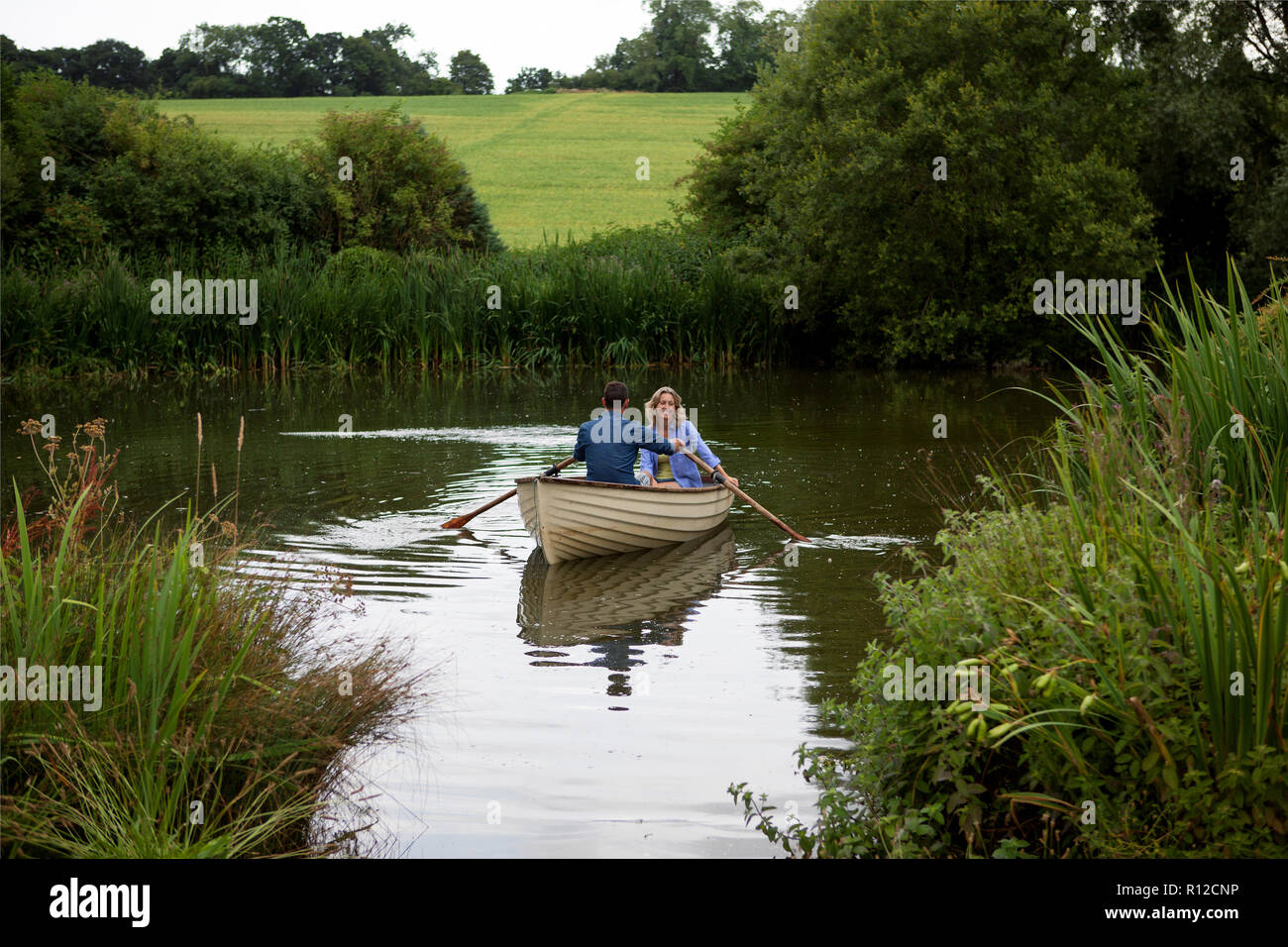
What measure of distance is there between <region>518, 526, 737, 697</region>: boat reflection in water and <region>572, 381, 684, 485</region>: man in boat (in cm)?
77

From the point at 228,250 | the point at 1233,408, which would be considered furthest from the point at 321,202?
the point at 1233,408

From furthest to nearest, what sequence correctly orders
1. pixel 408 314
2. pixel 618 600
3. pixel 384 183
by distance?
1. pixel 384 183
2. pixel 408 314
3. pixel 618 600

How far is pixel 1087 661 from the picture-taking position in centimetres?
454

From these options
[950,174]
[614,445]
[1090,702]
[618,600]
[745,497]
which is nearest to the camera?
[1090,702]

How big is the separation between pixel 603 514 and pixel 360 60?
77124 millimetres

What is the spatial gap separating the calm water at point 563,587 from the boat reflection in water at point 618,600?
0.03 metres

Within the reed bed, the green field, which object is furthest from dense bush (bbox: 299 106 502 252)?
the green field

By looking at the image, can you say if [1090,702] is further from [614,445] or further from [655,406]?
[655,406]

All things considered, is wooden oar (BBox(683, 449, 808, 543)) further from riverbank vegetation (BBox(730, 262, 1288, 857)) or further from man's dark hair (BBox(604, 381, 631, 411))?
riverbank vegetation (BBox(730, 262, 1288, 857))

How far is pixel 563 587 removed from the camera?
11047mm

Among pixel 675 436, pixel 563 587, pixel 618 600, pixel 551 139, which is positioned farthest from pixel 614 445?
pixel 551 139

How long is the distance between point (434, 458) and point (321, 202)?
21307mm

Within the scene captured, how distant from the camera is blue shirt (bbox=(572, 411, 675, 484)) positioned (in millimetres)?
11953
